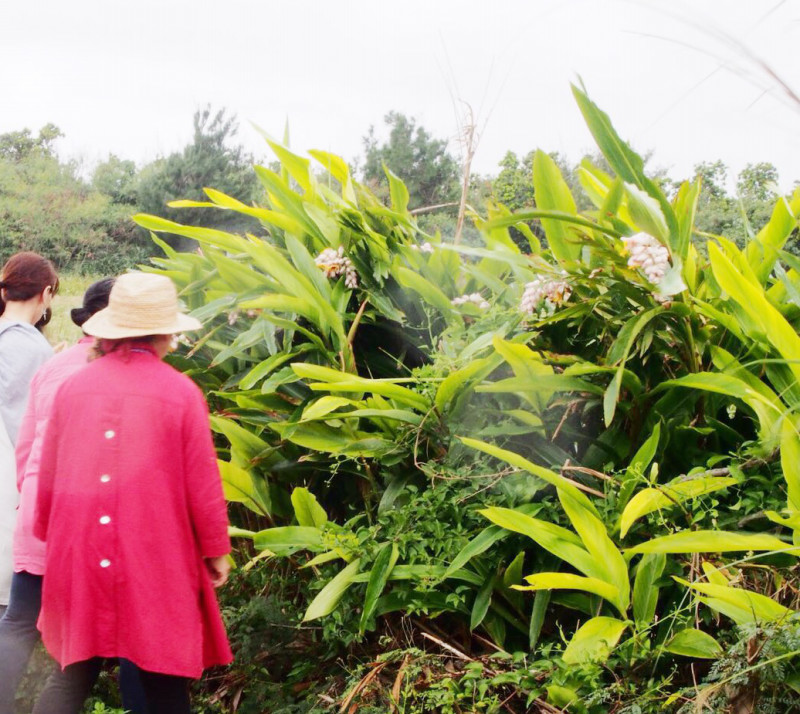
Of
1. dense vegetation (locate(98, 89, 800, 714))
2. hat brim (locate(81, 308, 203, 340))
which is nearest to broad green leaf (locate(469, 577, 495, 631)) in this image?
dense vegetation (locate(98, 89, 800, 714))

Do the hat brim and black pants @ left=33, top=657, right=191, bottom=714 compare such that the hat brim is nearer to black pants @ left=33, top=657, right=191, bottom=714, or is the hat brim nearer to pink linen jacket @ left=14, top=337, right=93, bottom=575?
pink linen jacket @ left=14, top=337, right=93, bottom=575

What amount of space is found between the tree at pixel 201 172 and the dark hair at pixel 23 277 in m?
18.0

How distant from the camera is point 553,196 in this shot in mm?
2771

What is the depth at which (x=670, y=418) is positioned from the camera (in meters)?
2.46

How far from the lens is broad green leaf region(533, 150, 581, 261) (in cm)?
270

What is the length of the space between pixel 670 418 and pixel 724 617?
0.57m

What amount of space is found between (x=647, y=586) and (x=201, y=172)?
807 inches

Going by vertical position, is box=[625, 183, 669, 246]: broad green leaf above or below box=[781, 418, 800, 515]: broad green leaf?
above

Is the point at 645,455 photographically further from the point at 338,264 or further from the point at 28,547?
the point at 28,547

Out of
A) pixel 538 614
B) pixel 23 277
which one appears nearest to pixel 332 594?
pixel 538 614

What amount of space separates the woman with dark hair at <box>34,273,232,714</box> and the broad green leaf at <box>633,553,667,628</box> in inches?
42.2

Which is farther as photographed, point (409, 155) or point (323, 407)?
point (409, 155)

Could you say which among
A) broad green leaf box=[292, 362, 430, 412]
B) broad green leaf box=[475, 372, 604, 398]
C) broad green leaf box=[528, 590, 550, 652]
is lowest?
broad green leaf box=[528, 590, 550, 652]

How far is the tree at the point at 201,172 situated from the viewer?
21078 mm
